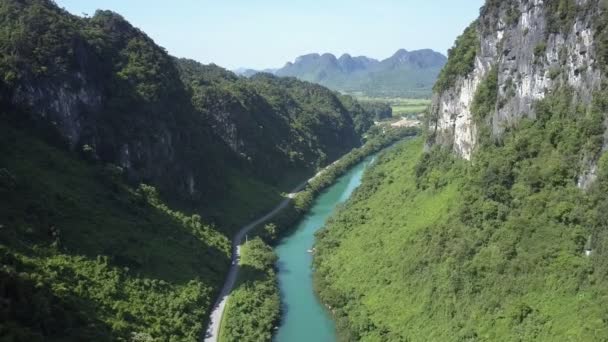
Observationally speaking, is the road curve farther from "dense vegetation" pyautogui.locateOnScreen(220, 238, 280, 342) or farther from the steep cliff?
the steep cliff

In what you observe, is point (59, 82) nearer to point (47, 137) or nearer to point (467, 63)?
point (47, 137)

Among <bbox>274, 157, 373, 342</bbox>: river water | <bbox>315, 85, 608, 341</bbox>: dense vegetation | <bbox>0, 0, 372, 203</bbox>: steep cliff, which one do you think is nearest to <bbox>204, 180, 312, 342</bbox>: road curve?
<bbox>274, 157, 373, 342</bbox>: river water

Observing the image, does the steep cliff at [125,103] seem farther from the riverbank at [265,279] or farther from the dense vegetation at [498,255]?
the dense vegetation at [498,255]

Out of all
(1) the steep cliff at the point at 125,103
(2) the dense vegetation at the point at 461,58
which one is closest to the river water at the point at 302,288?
(1) the steep cliff at the point at 125,103

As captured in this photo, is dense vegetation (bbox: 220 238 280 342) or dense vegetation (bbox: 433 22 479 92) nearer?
dense vegetation (bbox: 220 238 280 342)

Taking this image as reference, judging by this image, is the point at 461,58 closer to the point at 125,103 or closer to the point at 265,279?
the point at 265,279
